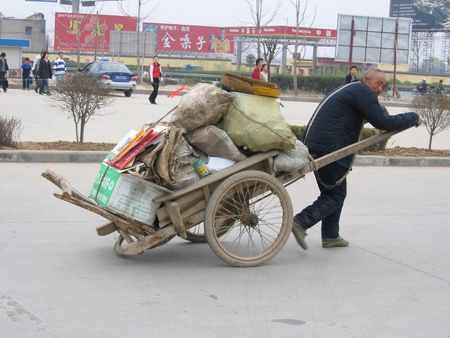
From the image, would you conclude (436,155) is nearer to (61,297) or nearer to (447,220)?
(447,220)

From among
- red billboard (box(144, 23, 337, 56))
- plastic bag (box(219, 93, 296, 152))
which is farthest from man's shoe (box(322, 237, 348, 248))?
red billboard (box(144, 23, 337, 56))

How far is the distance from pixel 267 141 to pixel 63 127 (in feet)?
30.6

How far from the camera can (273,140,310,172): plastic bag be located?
4.76 m

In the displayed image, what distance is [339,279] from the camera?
4621 millimetres

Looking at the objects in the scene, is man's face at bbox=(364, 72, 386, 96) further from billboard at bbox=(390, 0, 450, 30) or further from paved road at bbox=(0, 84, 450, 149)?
billboard at bbox=(390, 0, 450, 30)

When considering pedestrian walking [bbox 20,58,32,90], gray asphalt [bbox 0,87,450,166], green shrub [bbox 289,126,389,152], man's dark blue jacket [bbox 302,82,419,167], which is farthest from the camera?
pedestrian walking [bbox 20,58,32,90]

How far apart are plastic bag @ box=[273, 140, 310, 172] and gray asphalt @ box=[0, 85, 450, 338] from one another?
0.81 meters

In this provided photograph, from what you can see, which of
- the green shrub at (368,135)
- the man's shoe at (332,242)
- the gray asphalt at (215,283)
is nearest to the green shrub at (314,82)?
the green shrub at (368,135)

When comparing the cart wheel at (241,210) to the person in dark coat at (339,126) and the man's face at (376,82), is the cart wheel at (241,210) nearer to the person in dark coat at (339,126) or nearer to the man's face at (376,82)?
the person in dark coat at (339,126)

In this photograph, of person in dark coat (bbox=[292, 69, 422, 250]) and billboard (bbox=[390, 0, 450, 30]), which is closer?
person in dark coat (bbox=[292, 69, 422, 250])

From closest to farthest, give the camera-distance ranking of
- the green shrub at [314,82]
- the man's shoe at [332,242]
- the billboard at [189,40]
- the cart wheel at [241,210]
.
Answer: the cart wheel at [241,210]
the man's shoe at [332,242]
the green shrub at [314,82]
the billboard at [189,40]

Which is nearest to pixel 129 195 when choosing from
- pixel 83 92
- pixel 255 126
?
pixel 255 126

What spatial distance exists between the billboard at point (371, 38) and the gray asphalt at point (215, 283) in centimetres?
2298

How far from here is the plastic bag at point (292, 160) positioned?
4.76m
